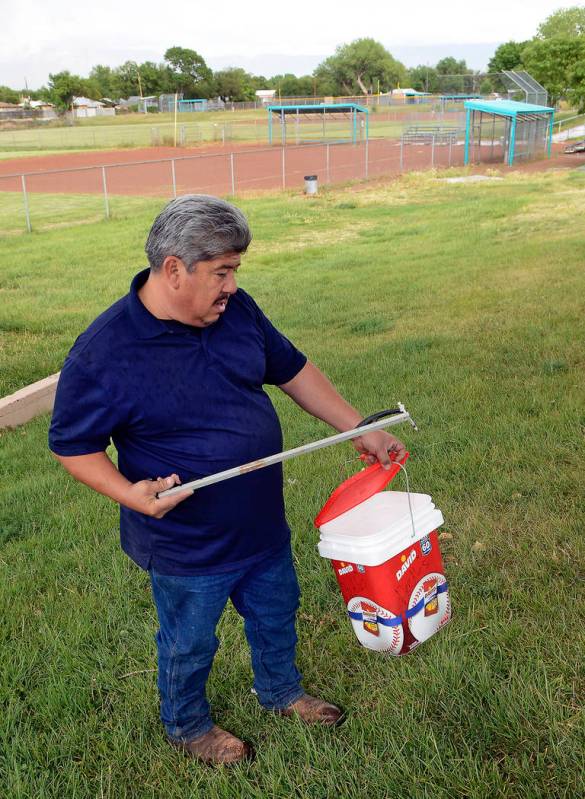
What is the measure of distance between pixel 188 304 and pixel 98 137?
5699cm

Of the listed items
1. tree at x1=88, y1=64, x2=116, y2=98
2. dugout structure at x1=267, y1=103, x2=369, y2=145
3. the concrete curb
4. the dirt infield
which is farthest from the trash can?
tree at x1=88, y1=64, x2=116, y2=98

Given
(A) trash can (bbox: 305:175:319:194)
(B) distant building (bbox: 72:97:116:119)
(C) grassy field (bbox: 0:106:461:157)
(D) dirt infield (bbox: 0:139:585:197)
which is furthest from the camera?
(B) distant building (bbox: 72:97:116:119)

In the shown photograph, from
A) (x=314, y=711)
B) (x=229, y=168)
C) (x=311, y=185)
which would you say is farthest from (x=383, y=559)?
(x=229, y=168)

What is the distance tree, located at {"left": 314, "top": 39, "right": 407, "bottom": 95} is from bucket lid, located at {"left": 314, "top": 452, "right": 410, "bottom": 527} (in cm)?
12713

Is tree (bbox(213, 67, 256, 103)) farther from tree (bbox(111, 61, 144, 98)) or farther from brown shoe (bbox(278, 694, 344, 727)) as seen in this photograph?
brown shoe (bbox(278, 694, 344, 727))

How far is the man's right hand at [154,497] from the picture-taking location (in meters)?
2.12

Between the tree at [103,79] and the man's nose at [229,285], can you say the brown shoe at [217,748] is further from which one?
the tree at [103,79]

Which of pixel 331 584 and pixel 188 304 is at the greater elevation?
pixel 188 304

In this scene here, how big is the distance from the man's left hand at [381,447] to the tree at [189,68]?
113830 millimetres

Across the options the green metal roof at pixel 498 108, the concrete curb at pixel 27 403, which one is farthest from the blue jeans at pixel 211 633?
the green metal roof at pixel 498 108

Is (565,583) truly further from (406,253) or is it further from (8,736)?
(406,253)

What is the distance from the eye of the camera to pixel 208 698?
2.91 meters

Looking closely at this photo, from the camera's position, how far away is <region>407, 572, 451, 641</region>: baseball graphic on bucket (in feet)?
9.22

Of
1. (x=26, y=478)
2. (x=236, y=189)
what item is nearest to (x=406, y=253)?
(x=26, y=478)
